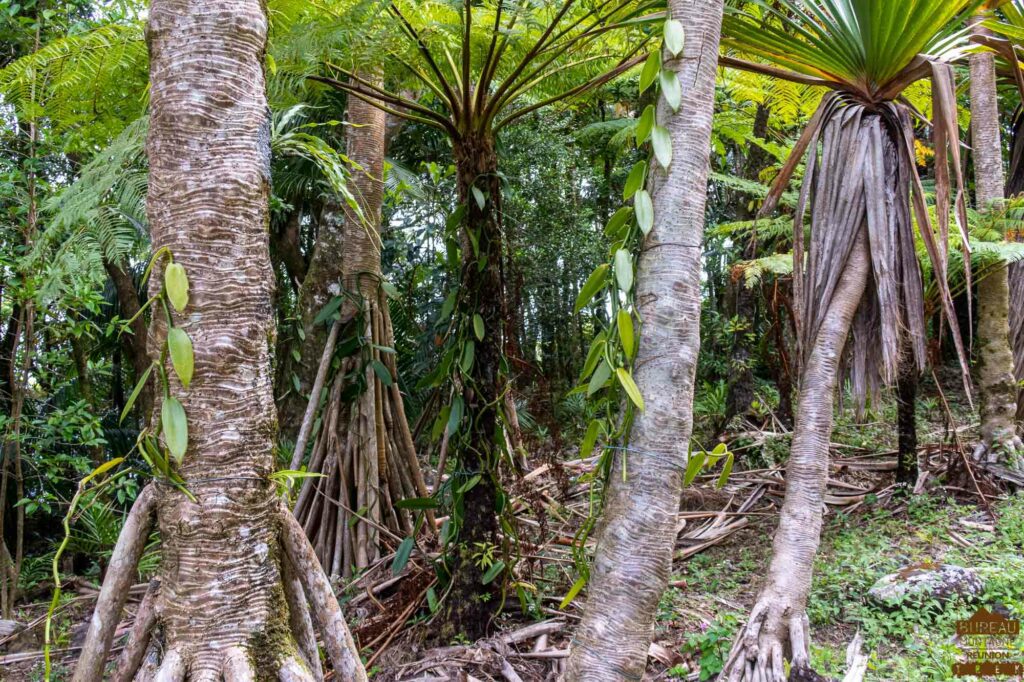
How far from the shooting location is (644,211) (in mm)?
1720

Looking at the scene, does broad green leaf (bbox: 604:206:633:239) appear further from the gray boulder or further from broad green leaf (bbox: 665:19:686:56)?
the gray boulder

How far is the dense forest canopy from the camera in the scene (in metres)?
1.53

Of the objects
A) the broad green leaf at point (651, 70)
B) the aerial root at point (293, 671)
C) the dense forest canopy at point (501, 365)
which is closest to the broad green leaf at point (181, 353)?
the dense forest canopy at point (501, 365)

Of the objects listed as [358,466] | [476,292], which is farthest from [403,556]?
[476,292]

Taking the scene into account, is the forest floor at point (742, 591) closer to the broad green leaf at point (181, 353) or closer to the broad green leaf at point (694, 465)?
the broad green leaf at point (694, 465)

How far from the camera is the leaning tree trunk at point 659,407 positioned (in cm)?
164

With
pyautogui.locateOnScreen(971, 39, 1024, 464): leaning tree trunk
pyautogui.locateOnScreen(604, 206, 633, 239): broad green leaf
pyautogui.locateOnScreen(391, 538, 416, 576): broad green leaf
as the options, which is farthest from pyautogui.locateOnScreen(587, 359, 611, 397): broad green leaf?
pyautogui.locateOnScreen(971, 39, 1024, 464): leaning tree trunk

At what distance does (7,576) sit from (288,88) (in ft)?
13.7

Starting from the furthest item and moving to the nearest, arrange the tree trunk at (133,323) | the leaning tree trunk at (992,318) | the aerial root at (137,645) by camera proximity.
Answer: the tree trunk at (133,323)
the leaning tree trunk at (992,318)
the aerial root at (137,645)

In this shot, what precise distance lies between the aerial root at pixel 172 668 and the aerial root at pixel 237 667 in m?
0.08

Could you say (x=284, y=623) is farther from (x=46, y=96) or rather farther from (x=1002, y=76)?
(x=1002, y=76)

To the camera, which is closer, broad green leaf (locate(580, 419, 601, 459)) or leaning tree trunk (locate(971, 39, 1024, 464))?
broad green leaf (locate(580, 419, 601, 459))

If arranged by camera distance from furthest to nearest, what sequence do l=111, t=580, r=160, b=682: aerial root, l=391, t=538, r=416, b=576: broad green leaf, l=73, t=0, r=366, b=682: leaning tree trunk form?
l=391, t=538, r=416, b=576: broad green leaf < l=111, t=580, r=160, b=682: aerial root < l=73, t=0, r=366, b=682: leaning tree trunk

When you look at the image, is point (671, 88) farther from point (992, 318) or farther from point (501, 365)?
point (992, 318)
